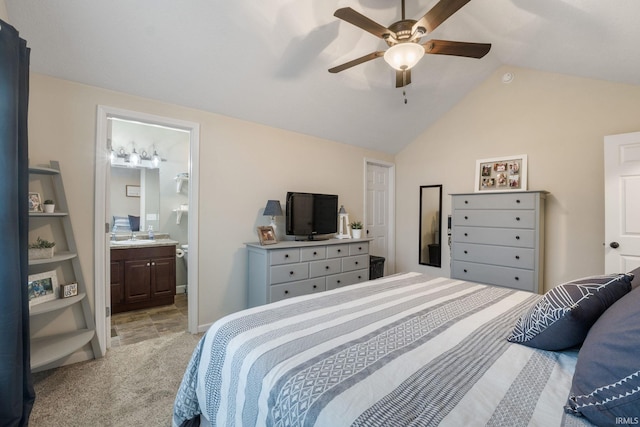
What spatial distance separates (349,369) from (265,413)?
0.98 ft

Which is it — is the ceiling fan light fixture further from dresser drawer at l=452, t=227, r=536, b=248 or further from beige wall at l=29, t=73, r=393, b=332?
dresser drawer at l=452, t=227, r=536, b=248

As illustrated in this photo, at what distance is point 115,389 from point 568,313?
266cm

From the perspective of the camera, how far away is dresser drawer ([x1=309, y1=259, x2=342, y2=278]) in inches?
130

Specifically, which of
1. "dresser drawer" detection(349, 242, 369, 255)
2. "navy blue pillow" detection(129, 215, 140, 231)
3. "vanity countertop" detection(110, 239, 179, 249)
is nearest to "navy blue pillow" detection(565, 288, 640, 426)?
"dresser drawer" detection(349, 242, 369, 255)

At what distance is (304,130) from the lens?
3.74 m

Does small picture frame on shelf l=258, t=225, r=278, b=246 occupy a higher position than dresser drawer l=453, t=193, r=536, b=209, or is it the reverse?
dresser drawer l=453, t=193, r=536, b=209

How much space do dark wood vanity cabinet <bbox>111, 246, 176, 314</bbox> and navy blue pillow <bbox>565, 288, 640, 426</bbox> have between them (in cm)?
402

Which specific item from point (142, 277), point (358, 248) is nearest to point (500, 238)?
point (358, 248)

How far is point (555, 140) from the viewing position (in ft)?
11.2

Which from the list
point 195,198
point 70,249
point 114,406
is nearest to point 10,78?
point 70,249

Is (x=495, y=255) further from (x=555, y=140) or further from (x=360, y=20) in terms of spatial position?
(x=360, y=20)

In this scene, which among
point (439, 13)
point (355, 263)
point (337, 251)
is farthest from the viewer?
point (355, 263)

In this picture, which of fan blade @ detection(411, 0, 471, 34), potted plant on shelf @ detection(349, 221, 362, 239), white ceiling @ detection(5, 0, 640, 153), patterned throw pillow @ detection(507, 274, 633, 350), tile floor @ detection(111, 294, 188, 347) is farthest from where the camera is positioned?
potted plant on shelf @ detection(349, 221, 362, 239)

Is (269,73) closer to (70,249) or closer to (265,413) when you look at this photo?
(70,249)
